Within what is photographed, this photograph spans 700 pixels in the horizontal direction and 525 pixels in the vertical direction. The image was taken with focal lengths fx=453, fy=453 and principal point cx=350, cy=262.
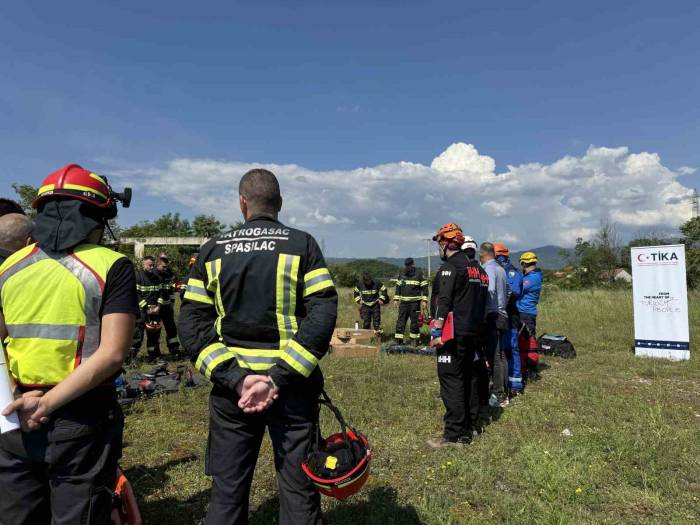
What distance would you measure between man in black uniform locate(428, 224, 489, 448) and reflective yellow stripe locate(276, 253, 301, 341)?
2.84 metres

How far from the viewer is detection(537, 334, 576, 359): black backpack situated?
9.41 m

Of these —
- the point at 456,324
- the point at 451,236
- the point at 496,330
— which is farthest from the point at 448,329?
the point at 496,330

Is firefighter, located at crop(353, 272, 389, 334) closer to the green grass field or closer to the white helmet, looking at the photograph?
the green grass field

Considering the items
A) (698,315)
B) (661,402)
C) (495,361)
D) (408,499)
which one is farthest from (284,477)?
(698,315)

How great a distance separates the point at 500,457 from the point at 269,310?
325 centimetres

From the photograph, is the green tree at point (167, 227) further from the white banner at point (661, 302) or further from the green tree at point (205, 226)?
the white banner at point (661, 302)

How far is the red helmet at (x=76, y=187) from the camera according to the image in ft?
6.54

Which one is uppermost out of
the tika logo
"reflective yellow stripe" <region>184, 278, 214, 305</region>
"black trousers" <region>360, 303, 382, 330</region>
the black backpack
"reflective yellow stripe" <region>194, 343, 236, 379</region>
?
the tika logo

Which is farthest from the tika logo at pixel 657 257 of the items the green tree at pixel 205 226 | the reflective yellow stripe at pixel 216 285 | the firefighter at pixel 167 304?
the green tree at pixel 205 226

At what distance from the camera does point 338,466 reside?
2.18 m

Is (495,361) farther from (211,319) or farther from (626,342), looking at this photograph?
(626,342)

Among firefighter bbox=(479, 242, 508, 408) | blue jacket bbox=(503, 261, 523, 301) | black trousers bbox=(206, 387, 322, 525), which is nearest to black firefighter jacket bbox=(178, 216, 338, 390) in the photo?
black trousers bbox=(206, 387, 322, 525)

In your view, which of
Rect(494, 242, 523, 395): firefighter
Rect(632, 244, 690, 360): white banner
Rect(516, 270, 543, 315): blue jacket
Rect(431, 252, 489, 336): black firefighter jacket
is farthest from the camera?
Rect(632, 244, 690, 360): white banner

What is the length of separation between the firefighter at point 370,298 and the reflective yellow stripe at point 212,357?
10413 mm
